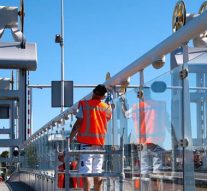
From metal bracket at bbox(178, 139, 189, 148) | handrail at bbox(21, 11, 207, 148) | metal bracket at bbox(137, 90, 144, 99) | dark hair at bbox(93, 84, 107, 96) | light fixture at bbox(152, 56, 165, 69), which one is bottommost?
metal bracket at bbox(178, 139, 189, 148)

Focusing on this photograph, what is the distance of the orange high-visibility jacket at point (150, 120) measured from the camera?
A: 6422mm

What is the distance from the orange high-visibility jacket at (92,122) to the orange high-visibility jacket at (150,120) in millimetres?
738

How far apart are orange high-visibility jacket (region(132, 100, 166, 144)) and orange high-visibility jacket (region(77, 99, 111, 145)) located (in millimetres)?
738

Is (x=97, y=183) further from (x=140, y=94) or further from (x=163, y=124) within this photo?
(x=163, y=124)

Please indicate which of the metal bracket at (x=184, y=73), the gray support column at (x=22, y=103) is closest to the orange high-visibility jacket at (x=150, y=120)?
the metal bracket at (x=184, y=73)

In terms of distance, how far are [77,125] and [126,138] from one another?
726 millimetres

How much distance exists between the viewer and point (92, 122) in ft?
27.0

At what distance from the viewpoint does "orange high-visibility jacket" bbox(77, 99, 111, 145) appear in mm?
8211

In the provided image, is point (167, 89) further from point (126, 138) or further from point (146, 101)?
point (126, 138)

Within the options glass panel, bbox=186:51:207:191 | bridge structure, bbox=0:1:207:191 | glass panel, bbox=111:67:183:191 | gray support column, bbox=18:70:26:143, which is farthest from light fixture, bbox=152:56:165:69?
gray support column, bbox=18:70:26:143

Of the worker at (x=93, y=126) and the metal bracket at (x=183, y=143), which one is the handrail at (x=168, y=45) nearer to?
the worker at (x=93, y=126)

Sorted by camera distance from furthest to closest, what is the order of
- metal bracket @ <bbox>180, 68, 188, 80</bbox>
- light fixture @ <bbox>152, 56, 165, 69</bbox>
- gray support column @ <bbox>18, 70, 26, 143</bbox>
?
1. gray support column @ <bbox>18, 70, 26, 143</bbox>
2. light fixture @ <bbox>152, 56, 165, 69</bbox>
3. metal bracket @ <bbox>180, 68, 188, 80</bbox>

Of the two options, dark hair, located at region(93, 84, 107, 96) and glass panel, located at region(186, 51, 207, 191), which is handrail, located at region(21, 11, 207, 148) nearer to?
dark hair, located at region(93, 84, 107, 96)

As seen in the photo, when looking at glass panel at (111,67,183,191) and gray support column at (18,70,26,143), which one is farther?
gray support column at (18,70,26,143)
